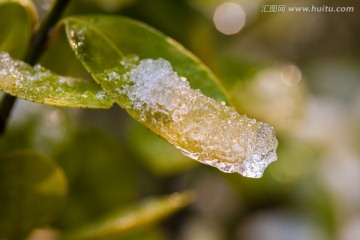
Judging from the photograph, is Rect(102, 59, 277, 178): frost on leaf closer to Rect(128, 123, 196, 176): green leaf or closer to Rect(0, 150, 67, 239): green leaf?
Rect(0, 150, 67, 239): green leaf

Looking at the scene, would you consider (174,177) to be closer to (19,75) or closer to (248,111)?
(248,111)

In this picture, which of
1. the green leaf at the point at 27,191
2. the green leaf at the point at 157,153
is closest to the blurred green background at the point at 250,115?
the green leaf at the point at 157,153

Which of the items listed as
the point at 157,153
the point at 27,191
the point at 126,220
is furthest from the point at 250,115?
the point at 27,191

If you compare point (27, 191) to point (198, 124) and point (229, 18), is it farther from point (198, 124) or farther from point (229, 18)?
point (229, 18)

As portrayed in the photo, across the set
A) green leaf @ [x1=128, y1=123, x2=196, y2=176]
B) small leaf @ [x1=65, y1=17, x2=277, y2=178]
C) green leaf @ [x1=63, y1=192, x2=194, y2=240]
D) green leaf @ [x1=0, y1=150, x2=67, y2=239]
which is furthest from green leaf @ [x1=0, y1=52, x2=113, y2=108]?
green leaf @ [x1=128, y1=123, x2=196, y2=176]

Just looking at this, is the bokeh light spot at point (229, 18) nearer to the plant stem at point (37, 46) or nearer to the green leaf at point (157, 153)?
the green leaf at point (157, 153)

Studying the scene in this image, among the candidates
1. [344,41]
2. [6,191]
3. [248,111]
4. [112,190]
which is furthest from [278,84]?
[344,41]
